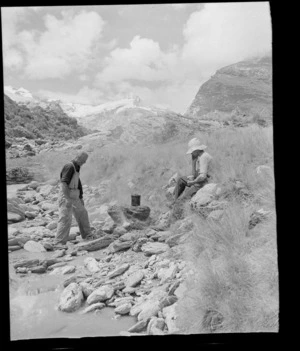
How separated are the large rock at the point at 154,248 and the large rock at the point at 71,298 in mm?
542

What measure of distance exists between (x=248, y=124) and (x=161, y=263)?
1.23m

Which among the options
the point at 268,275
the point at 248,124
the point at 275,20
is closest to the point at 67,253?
the point at 268,275

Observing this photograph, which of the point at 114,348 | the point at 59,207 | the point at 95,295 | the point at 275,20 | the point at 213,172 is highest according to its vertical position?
the point at 275,20

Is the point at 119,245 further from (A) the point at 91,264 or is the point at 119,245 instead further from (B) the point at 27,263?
(B) the point at 27,263

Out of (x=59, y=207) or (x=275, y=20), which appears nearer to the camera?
(x=275, y=20)

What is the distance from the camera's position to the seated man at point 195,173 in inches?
134

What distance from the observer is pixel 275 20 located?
9.93 feet

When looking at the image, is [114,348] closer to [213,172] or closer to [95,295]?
[95,295]

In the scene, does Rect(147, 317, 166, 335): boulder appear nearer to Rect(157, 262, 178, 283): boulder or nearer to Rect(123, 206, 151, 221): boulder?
Rect(157, 262, 178, 283): boulder

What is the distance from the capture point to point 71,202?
3.33 metres

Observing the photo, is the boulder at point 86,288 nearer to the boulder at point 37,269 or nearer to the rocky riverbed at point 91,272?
the rocky riverbed at point 91,272

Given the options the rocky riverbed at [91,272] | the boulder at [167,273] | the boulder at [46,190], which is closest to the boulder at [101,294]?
the rocky riverbed at [91,272]

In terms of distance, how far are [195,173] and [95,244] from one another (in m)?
0.92

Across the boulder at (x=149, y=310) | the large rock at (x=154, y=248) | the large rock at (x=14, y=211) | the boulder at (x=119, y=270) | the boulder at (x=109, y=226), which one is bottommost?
the boulder at (x=149, y=310)
